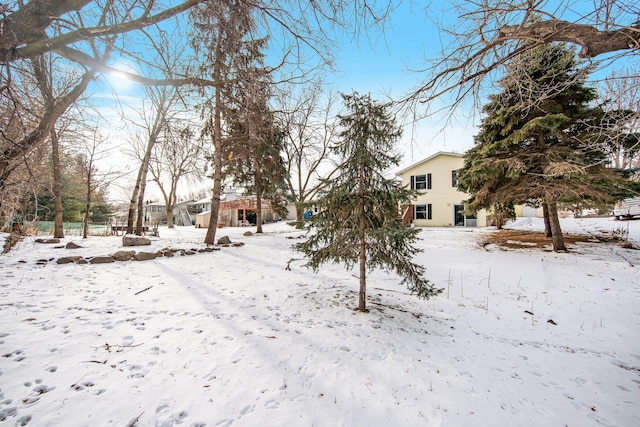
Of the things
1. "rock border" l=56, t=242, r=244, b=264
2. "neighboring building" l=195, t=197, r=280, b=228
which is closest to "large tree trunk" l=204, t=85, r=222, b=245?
"rock border" l=56, t=242, r=244, b=264

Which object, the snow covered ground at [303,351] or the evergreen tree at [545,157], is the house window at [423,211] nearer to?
the evergreen tree at [545,157]

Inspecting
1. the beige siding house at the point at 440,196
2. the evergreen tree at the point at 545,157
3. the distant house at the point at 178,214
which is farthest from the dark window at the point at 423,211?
the distant house at the point at 178,214

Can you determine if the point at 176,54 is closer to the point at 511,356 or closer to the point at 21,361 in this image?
the point at 21,361

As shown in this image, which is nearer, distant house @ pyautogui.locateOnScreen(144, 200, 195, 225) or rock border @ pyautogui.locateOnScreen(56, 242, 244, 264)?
rock border @ pyautogui.locateOnScreen(56, 242, 244, 264)

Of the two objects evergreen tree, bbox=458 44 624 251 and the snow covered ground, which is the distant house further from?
evergreen tree, bbox=458 44 624 251

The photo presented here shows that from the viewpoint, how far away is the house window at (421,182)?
21016mm

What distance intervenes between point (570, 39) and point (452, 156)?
18.7m

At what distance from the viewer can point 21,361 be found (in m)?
2.42

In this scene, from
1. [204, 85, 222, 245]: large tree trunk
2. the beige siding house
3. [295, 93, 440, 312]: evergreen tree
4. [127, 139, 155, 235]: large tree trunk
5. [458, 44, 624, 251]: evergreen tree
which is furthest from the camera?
the beige siding house

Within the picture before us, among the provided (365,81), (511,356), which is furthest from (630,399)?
(365,81)

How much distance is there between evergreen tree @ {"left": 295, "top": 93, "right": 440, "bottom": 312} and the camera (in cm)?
405

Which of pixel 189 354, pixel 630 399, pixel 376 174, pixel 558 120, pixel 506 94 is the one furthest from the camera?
pixel 558 120

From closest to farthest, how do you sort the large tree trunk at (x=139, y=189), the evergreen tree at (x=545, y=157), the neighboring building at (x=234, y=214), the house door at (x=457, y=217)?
the evergreen tree at (x=545, y=157) < the large tree trunk at (x=139, y=189) < the house door at (x=457, y=217) < the neighboring building at (x=234, y=214)

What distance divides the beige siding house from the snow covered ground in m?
14.1
